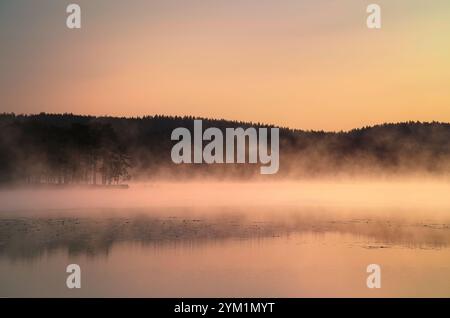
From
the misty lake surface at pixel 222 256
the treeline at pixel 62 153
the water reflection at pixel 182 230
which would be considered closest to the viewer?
the misty lake surface at pixel 222 256

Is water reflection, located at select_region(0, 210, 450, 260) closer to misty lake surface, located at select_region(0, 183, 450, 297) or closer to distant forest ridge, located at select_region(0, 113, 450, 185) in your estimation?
misty lake surface, located at select_region(0, 183, 450, 297)

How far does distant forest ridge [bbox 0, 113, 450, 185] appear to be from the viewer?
273ft

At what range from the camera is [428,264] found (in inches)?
770

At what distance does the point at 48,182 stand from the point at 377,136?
→ 4305 inches

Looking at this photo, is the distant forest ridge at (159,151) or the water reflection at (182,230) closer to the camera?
the water reflection at (182,230)

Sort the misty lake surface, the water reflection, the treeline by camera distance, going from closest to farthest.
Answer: the misty lake surface → the water reflection → the treeline

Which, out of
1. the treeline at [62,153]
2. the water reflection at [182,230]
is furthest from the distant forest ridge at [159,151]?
the water reflection at [182,230]

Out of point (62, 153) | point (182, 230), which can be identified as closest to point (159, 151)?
point (62, 153)

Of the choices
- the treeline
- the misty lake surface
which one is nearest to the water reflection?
the misty lake surface

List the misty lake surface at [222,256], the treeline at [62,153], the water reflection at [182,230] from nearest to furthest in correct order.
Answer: the misty lake surface at [222,256] < the water reflection at [182,230] < the treeline at [62,153]

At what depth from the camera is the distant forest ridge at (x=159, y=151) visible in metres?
83.1

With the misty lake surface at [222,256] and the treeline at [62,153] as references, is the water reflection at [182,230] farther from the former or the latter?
the treeline at [62,153]

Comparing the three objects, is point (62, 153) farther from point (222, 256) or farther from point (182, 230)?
point (222, 256)

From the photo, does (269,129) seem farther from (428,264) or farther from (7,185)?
(428,264)
